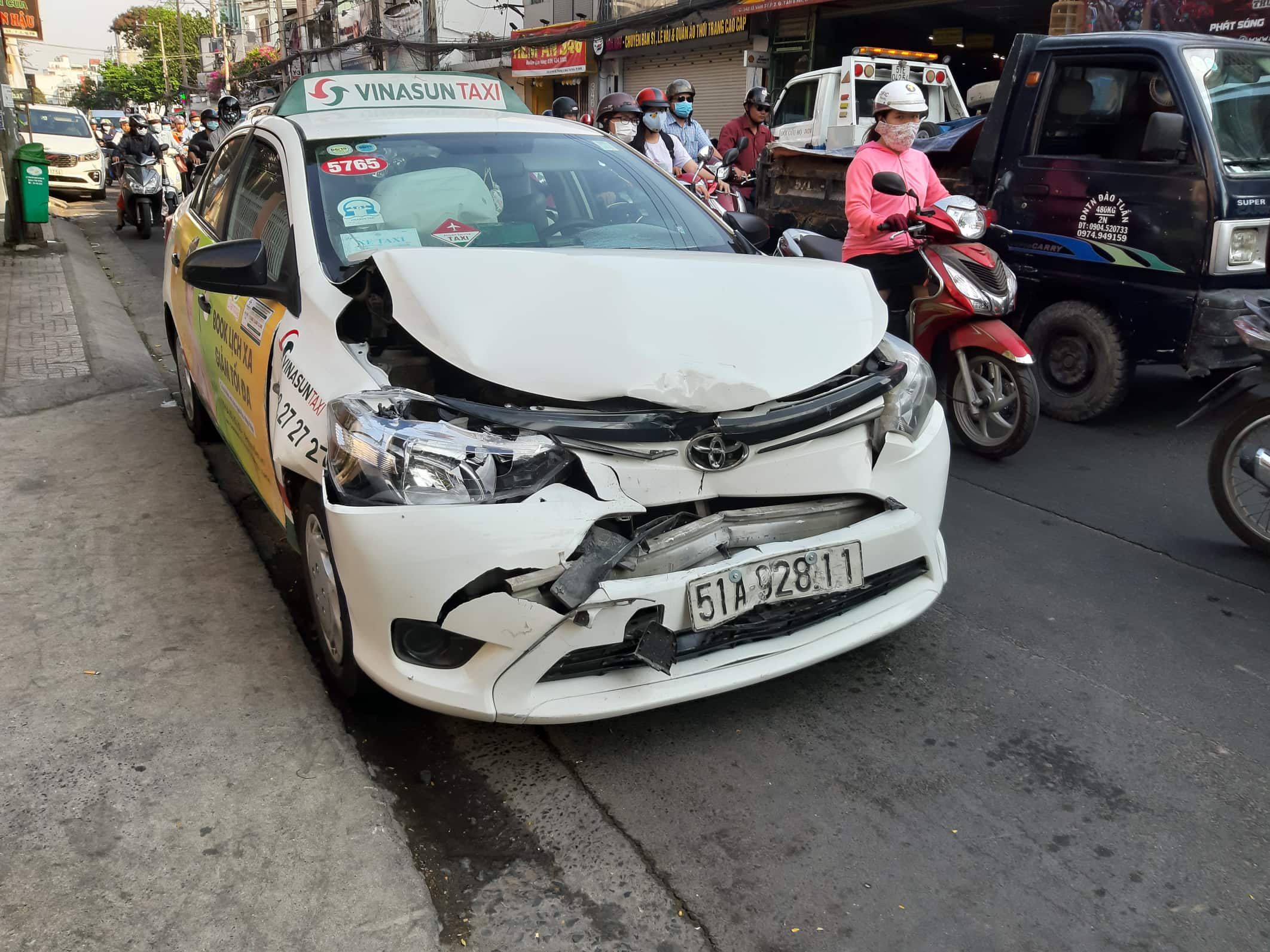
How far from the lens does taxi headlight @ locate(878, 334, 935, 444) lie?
9.86 feet

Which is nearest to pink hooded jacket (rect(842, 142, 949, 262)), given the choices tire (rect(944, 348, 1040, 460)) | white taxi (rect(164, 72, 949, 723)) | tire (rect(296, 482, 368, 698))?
tire (rect(944, 348, 1040, 460))

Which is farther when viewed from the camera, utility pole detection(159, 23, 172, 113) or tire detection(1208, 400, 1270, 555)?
utility pole detection(159, 23, 172, 113)

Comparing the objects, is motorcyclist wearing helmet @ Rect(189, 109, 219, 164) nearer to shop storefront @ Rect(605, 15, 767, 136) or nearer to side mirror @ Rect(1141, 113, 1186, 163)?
shop storefront @ Rect(605, 15, 767, 136)

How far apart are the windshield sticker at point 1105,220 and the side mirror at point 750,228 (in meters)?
2.48

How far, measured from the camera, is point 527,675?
2502 millimetres

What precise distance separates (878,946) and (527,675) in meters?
0.97

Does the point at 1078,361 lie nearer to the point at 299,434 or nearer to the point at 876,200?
the point at 876,200

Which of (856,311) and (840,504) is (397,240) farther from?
(840,504)

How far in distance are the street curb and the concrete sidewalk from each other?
1883 millimetres

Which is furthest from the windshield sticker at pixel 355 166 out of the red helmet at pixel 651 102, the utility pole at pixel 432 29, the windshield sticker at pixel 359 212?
the utility pole at pixel 432 29

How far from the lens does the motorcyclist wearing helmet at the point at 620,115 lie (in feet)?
26.9

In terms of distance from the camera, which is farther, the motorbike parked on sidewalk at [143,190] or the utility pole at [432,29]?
the utility pole at [432,29]

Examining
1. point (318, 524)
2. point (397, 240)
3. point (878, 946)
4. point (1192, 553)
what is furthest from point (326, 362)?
point (1192, 553)

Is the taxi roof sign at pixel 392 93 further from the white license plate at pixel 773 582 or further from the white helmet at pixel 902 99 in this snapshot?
the white license plate at pixel 773 582
